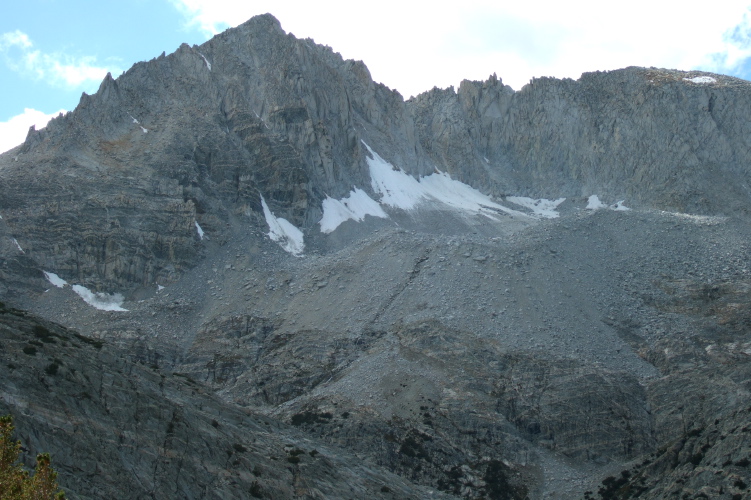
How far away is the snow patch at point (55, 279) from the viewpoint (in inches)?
2805

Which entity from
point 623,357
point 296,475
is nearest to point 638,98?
point 623,357

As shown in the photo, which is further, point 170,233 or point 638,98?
point 638,98

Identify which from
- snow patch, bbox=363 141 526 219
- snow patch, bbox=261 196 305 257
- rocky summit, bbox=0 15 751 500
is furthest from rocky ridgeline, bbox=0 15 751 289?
snow patch, bbox=363 141 526 219

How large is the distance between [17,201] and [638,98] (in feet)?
283

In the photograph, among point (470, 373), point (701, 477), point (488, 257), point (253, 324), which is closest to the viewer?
point (701, 477)

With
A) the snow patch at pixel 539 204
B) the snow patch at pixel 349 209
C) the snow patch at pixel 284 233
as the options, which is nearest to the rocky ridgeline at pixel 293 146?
the snow patch at pixel 349 209

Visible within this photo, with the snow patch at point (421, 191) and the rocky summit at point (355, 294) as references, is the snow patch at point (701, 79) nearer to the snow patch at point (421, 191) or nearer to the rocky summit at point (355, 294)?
the rocky summit at point (355, 294)

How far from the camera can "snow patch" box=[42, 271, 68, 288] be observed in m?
71.2

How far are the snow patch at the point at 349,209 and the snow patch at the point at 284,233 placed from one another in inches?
156

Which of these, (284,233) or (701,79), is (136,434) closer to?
(284,233)

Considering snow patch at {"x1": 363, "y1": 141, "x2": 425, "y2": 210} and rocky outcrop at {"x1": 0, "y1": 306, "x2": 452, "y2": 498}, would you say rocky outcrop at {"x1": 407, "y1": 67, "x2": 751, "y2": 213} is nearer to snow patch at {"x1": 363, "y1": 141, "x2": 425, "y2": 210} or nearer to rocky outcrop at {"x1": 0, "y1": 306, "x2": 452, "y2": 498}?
A: snow patch at {"x1": 363, "y1": 141, "x2": 425, "y2": 210}

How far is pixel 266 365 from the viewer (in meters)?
61.8

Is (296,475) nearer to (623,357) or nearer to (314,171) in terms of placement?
(623,357)

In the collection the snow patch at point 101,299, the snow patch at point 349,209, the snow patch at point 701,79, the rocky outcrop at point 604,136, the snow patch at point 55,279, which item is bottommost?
the snow patch at point 101,299
